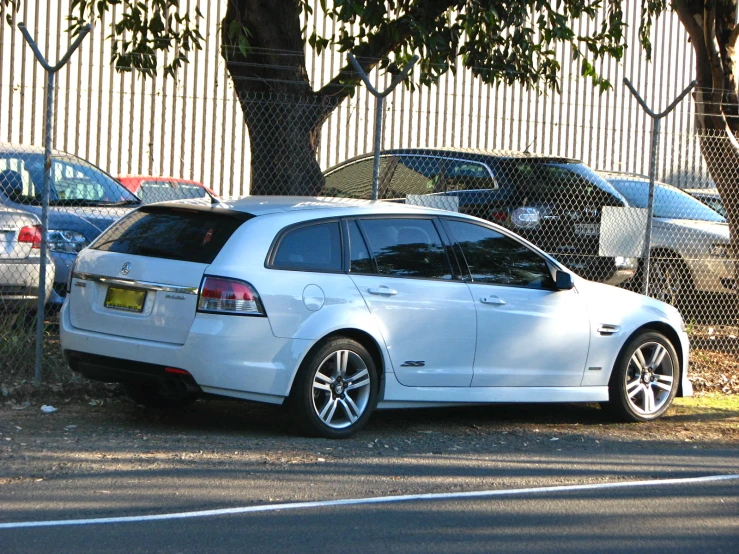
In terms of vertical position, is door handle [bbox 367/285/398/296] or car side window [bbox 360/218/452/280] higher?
car side window [bbox 360/218/452/280]

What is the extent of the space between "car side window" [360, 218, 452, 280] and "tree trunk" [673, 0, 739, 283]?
18.3 ft

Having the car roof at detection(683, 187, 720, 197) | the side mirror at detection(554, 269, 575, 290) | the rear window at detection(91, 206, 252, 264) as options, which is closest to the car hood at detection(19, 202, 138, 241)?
the rear window at detection(91, 206, 252, 264)

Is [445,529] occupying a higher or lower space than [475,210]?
lower

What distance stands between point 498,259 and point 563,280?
0.51 metres

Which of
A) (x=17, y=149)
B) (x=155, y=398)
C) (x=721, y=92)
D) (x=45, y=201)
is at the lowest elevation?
(x=155, y=398)

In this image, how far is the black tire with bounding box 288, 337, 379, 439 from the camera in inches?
284

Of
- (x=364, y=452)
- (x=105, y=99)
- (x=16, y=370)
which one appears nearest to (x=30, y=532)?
(x=364, y=452)

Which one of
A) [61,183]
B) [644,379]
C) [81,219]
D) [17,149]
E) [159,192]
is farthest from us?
[61,183]

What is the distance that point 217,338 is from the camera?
22.7 ft

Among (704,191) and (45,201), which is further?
(704,191)

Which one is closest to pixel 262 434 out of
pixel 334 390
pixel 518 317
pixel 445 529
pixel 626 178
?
pixel 334 390

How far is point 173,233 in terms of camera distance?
736cm

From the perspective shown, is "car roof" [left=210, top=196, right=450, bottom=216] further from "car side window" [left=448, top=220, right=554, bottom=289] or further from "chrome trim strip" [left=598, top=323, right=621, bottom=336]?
"chrome trim strip" [left=598, top=323, right=621, bottom=336]

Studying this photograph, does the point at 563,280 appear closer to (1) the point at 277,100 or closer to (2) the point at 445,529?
(2) the point at 445,529
